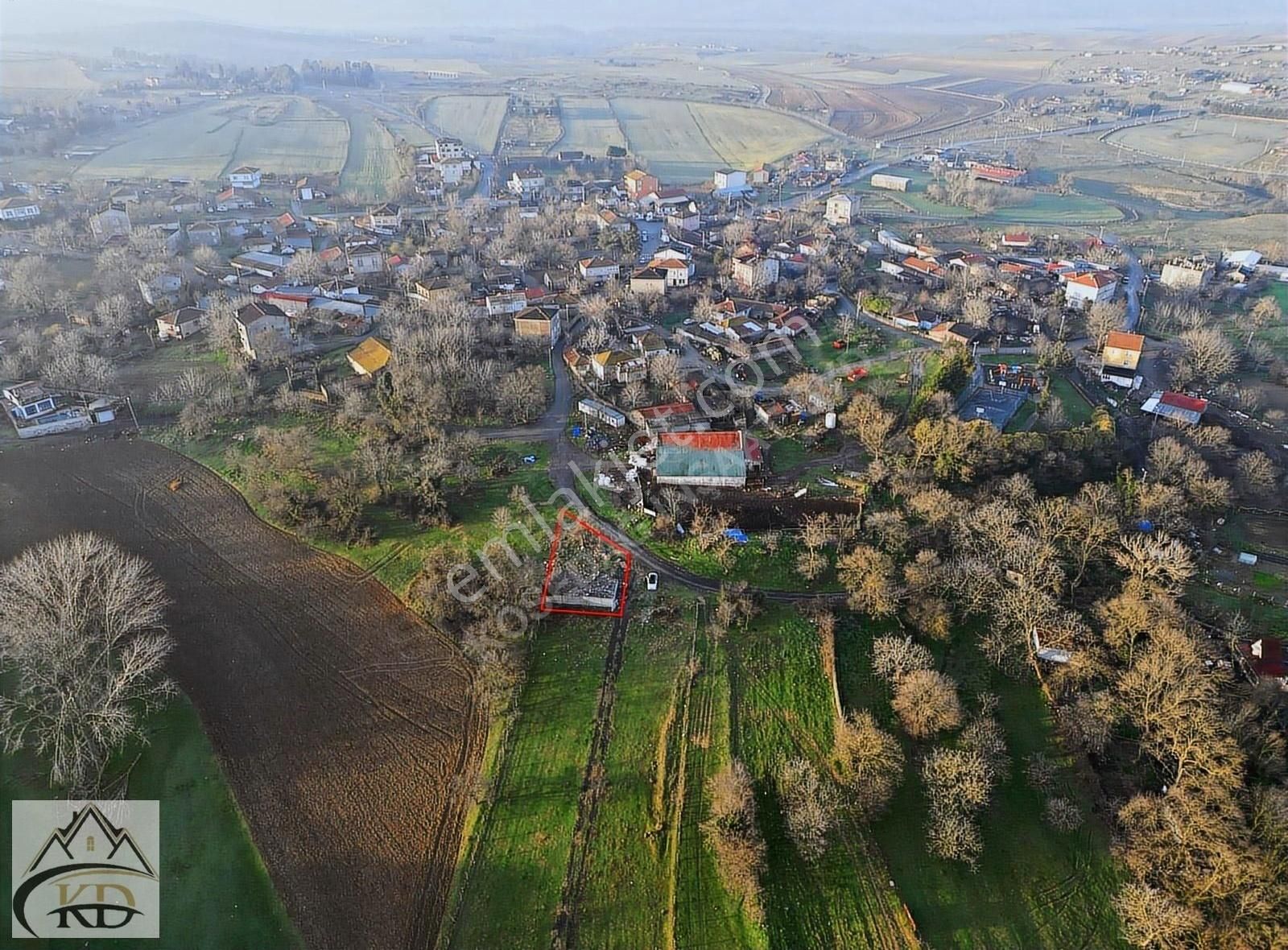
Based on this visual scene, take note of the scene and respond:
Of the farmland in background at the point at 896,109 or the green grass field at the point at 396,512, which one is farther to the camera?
the farmland in background at the point at 896,109

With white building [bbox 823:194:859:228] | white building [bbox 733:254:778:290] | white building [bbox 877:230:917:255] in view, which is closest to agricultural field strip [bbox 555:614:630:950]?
white building [bbox 733:254:778:290]

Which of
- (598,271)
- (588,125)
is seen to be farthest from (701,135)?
(598,271)

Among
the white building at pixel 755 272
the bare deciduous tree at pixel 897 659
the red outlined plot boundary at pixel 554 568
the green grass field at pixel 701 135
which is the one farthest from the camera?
the green grass field at pixel 701 135

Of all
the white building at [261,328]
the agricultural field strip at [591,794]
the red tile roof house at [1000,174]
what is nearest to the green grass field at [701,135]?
the red tile roof house at [1000,174]

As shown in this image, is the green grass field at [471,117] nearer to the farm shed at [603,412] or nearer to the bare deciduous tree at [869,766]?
the farm shed at [603,412]

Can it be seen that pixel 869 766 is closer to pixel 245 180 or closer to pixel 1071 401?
pixel 1071 401

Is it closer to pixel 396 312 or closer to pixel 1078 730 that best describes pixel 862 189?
pixel 396 312

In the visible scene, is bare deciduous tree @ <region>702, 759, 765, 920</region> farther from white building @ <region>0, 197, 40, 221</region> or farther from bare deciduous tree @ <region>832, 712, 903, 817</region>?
white building @ <region>0, 197, 40, 221</region>
